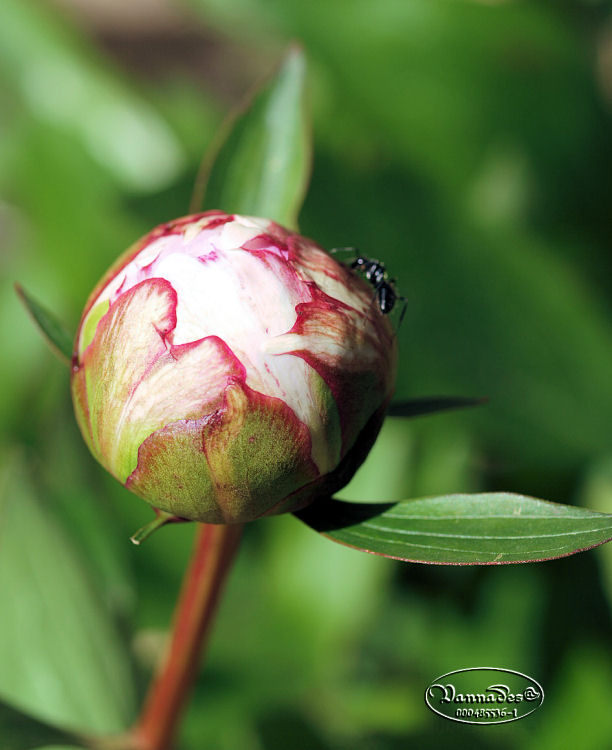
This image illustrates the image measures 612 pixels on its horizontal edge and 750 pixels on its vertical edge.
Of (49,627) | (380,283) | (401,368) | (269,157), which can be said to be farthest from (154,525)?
(401,368)

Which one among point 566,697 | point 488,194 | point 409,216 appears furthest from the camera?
point 488,194

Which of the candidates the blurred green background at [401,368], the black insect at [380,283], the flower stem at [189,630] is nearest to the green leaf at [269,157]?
the black insect at [380,283]

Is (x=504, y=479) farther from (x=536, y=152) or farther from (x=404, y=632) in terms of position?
(x=536, y=152)

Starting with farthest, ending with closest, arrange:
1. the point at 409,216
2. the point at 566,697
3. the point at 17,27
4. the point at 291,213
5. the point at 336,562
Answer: the point at 17,27 < the point at 409,216 < the point at 336,562 < the point at 566,697 < the point at 291,213

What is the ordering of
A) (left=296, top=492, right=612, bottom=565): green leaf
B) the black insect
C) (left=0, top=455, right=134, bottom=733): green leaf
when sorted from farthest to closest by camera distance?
1. (left=0, top=455, right=134, bottom=733): green leaf
2. the black insect
3. (left=296, top=492, right=612, bottom=565): green leaf

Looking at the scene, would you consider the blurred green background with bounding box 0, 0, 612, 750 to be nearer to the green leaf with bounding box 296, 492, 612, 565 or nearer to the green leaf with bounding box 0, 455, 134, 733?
the green leaf with bounding box 0, 455, 134, 733

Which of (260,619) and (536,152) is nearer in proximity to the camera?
(260,619)

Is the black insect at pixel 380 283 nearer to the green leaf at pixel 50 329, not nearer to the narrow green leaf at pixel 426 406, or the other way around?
the narrow green leaf at pixel 426 406

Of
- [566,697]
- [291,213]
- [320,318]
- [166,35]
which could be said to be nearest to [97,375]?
[320,318]

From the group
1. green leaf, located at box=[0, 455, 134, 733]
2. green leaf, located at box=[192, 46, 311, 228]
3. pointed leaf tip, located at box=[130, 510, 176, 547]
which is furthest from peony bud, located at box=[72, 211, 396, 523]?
green leaf, located at box=[0, 455, 134, 733]
